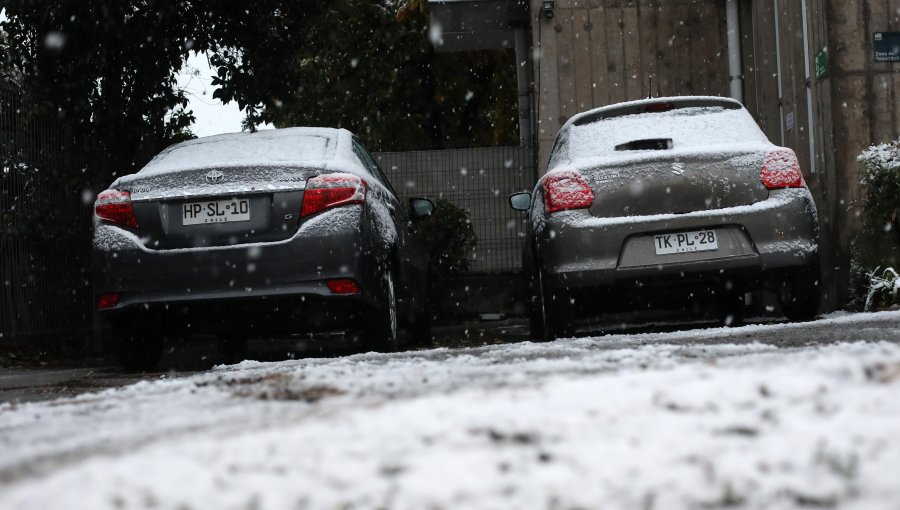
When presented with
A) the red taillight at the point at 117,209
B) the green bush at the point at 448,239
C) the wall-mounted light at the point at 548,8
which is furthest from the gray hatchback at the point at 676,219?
the green bush at the point at 448,239

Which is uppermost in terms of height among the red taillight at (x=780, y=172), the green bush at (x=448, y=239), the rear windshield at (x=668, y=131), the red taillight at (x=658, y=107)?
the red taillight at (x=658, y=107)

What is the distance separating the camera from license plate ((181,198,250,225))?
650 cm

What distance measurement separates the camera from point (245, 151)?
706cm

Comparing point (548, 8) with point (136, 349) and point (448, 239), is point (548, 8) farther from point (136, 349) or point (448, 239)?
point (136, 349)

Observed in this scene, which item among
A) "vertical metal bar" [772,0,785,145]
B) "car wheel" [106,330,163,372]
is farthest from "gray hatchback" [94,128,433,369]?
"vertical metal bar" [772,0,785,145]

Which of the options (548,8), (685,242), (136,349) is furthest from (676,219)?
(548,8)

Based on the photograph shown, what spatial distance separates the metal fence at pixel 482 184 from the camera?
1463 cm

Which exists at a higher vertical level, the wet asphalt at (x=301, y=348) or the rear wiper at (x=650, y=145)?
the rear wiper at (x=650, y=145)

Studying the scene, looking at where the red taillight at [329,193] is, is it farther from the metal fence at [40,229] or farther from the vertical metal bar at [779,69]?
the vertical metal bar at [779,69]

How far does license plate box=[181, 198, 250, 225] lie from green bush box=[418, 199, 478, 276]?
7.09 meters

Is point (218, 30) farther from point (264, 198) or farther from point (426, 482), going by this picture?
point (426, 482)

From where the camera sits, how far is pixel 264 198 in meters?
6.48

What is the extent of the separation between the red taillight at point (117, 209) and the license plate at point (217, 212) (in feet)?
1.10

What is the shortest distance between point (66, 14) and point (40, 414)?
714cm
